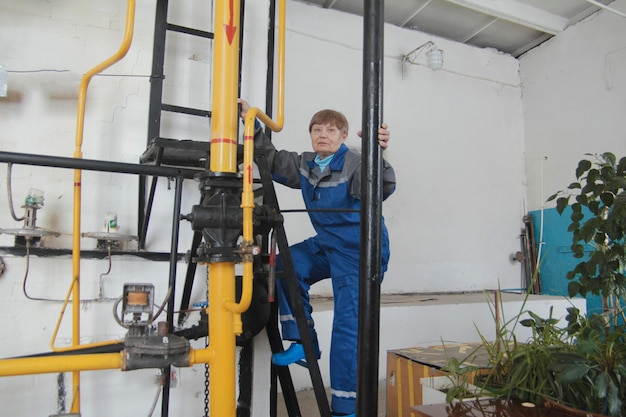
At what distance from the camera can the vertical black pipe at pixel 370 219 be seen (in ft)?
2.54

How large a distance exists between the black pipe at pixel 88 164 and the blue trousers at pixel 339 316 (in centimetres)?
52

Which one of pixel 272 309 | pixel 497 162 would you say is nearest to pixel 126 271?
pixel 272 309

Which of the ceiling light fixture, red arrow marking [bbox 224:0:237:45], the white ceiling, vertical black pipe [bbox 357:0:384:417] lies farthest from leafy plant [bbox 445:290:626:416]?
the ceiling light fixture

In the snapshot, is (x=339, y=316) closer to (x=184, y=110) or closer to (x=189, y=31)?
(x=184, y=110)

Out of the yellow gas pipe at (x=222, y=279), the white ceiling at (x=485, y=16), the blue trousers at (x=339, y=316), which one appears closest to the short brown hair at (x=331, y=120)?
the blue trousers at (x=339, y=316)

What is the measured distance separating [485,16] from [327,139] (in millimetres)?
2823

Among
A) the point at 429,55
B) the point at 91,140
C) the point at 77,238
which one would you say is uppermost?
the point at 429,55

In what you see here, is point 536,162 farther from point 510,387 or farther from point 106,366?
point 106,366

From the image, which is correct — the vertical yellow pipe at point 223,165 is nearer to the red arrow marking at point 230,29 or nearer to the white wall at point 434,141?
the red arrow marking at point 230,29

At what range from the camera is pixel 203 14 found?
167 centimetres

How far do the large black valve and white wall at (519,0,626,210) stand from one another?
3.58 m

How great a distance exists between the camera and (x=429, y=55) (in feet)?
12.5

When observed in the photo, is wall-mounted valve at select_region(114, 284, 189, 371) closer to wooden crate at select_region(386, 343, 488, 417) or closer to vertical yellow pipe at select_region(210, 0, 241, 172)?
vertical yellow pipe at select_region(210, 0, 241, 172)

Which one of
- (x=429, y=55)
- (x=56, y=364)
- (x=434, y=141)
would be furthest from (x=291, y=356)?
(x=429, y=55)
